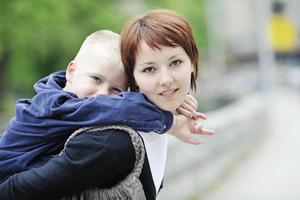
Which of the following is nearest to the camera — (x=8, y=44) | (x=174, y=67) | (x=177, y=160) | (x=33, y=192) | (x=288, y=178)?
(x=33, y=192)

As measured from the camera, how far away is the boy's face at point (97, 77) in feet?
6.87

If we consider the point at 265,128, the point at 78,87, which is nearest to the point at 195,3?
the point at 265,128

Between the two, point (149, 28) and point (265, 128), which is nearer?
point (149, 28)

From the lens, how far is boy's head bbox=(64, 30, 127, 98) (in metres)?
2.09

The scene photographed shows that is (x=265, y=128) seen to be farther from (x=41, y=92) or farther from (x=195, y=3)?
(x=195, y=3)

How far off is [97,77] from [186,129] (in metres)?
0.46

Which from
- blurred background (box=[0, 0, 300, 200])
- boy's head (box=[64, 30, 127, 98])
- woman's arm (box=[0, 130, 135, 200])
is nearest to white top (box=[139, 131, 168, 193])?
woman's arm (box=[0, 130, 135, 200])

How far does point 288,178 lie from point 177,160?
339 cm

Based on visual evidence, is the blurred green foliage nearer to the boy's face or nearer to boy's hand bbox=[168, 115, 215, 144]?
boy's hand bbox=[168, 115, 215, 144]

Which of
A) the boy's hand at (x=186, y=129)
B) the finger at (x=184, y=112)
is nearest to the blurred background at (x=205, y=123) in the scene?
the boy's hand at (x=186, y=129)

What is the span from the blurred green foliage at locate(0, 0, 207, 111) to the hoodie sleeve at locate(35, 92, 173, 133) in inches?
613

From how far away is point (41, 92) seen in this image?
2.06m

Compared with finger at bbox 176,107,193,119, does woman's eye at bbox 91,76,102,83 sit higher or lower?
higher

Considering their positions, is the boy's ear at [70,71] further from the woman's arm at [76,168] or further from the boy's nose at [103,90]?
the woman's arm at [76,168]
